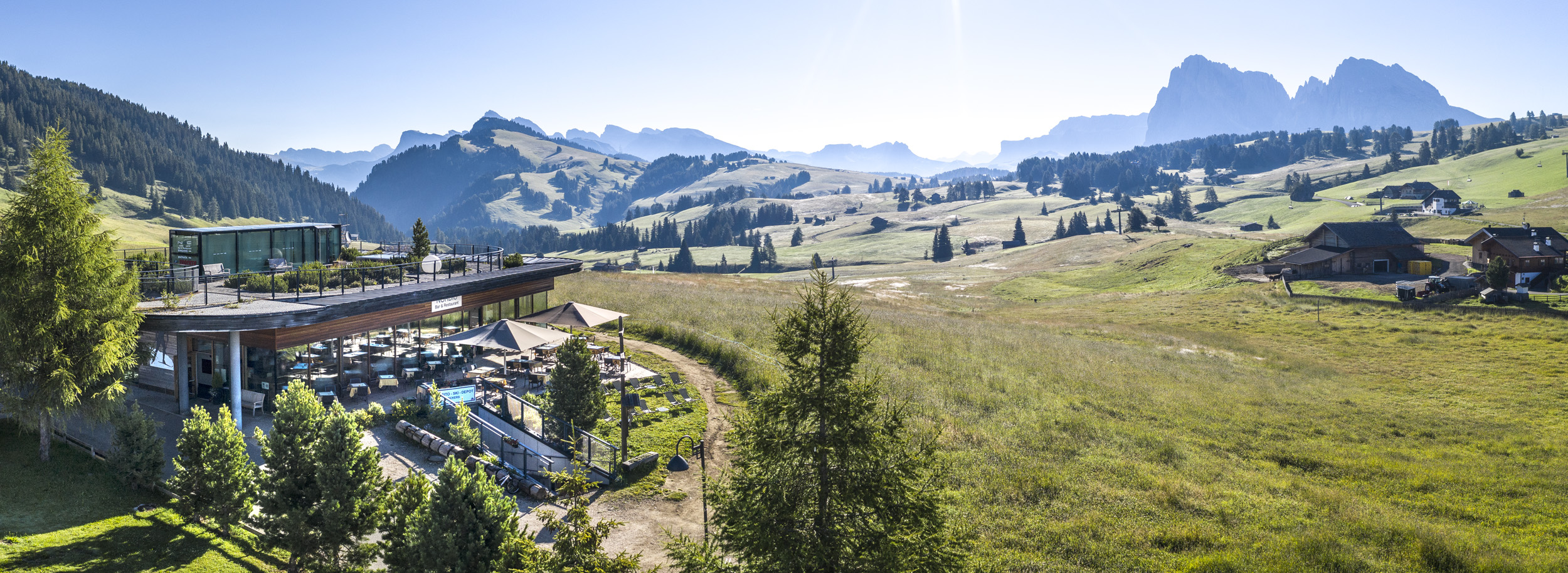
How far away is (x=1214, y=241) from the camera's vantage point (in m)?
105

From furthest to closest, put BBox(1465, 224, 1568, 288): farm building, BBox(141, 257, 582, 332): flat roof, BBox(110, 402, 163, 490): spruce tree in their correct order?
BBox(1465, 224, 1568, 288): farm building, BBox(141, 257, 582, 332): flat roof, BBox(110, 402, 163, 490): spruce tree

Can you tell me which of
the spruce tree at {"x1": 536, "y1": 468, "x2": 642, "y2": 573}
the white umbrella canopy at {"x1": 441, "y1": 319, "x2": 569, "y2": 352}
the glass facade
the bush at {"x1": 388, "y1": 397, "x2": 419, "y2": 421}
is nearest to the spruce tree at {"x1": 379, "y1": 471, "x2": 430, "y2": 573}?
the spruce tree at {"x1": 536, "y1": 468, "x2": 642, "y2": 573}

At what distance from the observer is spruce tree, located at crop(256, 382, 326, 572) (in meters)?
13.2

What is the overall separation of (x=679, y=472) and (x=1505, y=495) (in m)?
23.8

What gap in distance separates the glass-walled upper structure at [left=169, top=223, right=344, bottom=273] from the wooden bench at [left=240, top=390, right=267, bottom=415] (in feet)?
29.2

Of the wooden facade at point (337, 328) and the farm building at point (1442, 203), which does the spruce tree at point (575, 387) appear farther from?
the farm building at point (1442, 203)

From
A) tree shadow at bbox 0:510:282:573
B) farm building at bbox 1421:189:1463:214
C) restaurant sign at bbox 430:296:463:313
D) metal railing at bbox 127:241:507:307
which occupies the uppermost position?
farm building at bbox 1421:189:1463:214

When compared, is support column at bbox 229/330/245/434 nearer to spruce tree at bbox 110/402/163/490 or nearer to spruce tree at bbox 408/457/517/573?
spruce tree at bbox 110/402/163/490

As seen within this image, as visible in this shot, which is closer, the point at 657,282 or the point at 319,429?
the point at 319,429

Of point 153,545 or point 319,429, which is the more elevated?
point 319,429

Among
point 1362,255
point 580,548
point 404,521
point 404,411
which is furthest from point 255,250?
point 1362,255

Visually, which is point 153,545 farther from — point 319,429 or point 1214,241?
point 1214,241

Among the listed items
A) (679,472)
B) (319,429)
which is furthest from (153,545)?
(679,472)

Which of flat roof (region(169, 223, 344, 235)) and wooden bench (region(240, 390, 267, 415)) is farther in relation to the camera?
flat roof (region(169, 223, 344, 235))
